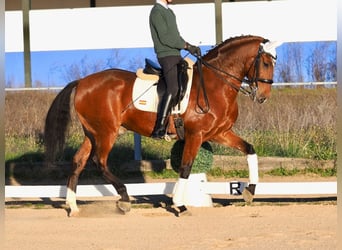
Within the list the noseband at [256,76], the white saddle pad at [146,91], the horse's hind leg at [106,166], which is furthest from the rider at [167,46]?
the horse's hind leg at [106,166]

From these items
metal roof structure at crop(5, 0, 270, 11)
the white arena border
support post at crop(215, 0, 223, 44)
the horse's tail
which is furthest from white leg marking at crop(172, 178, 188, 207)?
metal roof structure at crop(5, 0, 270, 11)

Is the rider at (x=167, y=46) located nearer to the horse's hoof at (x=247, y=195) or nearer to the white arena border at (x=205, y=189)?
the white arena border at (x=205, y=189)

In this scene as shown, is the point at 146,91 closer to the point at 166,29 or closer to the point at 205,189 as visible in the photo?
the point at 166,29

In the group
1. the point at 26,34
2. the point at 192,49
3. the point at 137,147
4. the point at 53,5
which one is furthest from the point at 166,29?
the point at 53,5

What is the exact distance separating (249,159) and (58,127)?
2.86m

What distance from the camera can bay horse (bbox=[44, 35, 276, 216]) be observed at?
852 centimetres

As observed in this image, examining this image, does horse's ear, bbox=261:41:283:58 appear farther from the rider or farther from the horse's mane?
the rider

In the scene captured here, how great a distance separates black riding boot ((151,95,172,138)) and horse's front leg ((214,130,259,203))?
786 mm

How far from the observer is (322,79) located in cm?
1620

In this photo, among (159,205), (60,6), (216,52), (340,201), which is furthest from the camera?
(60,6)

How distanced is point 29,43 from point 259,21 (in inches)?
242

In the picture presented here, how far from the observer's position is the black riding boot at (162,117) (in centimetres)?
838

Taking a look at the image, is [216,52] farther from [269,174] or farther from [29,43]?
[29,43]

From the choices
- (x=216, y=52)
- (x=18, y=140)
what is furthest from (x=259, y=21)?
(x=216, y=52)
